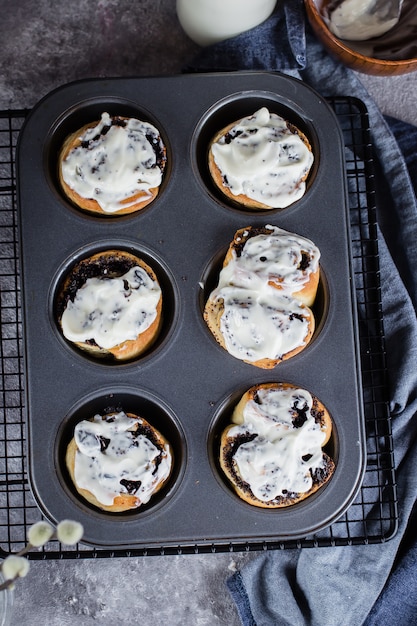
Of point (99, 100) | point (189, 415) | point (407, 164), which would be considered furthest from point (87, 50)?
point (189, 415)

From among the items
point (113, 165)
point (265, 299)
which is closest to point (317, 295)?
point (265, 299)

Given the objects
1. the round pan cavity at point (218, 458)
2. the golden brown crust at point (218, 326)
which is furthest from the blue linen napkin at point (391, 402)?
the golden brown crust at point (218, 326)

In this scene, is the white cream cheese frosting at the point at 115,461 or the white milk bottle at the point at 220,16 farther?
the white milk bottle at the point at 220,16

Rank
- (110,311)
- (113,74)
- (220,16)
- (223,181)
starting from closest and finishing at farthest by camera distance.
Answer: (110,311), (223,181), (220,16), (113,74)

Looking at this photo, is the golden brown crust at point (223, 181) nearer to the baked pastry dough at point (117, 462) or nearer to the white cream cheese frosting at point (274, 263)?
the white cream cheese frosting at point (274, 263)

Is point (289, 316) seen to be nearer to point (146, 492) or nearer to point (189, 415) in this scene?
point (189, 415)

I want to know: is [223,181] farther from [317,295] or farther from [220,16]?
[220,16]
